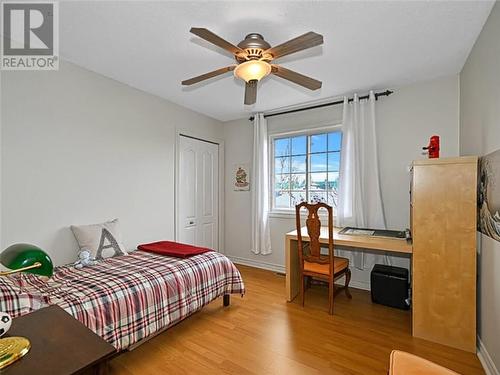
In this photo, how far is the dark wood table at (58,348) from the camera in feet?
2.61

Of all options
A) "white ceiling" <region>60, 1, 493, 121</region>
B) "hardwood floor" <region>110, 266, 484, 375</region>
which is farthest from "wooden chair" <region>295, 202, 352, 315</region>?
"white ceiling" <region>60, 1, 493, 121</region>

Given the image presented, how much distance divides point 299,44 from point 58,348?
1.92m

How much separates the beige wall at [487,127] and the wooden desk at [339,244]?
0.56 metres

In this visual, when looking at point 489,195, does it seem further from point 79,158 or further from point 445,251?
point 79,158

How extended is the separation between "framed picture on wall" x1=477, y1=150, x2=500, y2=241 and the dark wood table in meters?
2.32

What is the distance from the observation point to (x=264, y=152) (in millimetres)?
3969

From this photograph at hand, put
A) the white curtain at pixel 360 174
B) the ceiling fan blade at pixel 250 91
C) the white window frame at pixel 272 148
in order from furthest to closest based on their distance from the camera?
the white window frame at pixel 272 148 → the white curtain at pixel 360 174 → the ceiling fan blade at pixel 250 91

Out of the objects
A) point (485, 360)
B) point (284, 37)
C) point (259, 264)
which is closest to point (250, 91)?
point (284, 37)

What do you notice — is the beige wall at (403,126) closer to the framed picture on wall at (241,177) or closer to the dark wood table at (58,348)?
the framed picture on wall at (241,177)

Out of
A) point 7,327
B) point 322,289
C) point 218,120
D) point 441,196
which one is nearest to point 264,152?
point 218,120

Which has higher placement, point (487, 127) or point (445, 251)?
point (487, 127)

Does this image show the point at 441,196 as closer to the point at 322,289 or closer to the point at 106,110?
the point at 322,289

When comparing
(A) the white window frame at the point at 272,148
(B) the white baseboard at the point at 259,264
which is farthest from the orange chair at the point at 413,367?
(B) the white baseboard at the point at 259,264

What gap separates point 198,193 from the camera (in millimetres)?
4059
